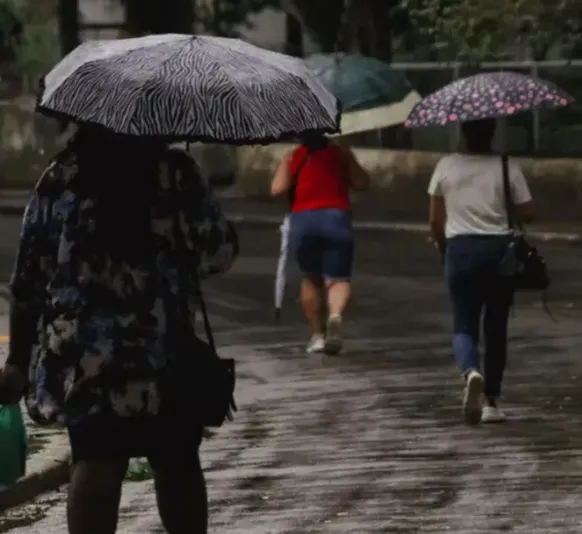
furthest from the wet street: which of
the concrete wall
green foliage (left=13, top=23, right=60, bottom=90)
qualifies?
green foliage (left=13, top=23, right=60, bottom=90)

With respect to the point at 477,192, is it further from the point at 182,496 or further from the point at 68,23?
the point at 68,23

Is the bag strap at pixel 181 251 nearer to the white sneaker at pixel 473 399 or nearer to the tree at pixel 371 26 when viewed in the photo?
the white sneaker at pixel 473 399

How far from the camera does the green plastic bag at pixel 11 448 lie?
591 cm

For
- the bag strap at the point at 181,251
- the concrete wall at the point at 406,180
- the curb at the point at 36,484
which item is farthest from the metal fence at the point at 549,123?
the bag strap at the point at 181,251

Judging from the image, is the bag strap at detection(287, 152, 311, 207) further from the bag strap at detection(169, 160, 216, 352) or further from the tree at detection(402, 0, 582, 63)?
the tree at detection(402, 0, 582, 63)

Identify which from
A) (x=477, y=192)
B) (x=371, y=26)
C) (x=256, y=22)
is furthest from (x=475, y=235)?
(x=256, y=22)

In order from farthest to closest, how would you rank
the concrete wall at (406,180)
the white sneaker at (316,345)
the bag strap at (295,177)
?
1. the concrete wall at (406,180)
2. the white sneaker at (316,345)
3. the bag strap at (295,177)

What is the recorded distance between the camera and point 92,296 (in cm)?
488

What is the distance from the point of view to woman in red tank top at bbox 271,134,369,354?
1085cm

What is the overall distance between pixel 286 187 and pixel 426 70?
49.0 feet

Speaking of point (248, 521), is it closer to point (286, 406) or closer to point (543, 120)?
point (286, 406)

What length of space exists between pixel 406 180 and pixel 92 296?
20198 mm

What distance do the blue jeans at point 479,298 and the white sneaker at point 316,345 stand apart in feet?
8.26

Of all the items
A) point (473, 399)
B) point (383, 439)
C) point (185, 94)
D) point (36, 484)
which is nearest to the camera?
point (185, 94)
